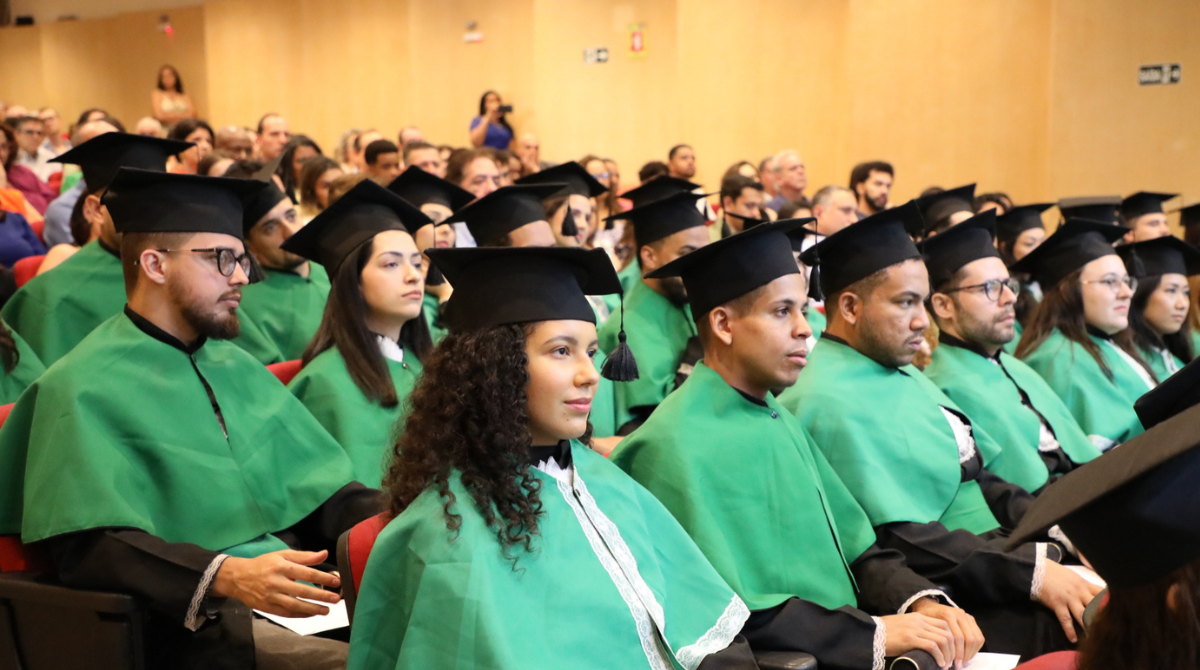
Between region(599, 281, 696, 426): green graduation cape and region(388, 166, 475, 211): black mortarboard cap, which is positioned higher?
region(388, 166, 475, 211): black mortarboard cap

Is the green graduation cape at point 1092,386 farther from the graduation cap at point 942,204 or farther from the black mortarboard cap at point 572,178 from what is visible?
the black mortarboard cap at point 572,178

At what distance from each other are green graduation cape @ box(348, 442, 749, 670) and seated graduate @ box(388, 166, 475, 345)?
104 inches

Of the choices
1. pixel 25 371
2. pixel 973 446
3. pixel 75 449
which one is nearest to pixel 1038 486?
pixel 973 446

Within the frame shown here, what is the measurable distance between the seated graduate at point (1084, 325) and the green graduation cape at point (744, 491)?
7.69 ft

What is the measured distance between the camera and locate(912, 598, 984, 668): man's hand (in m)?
2.61

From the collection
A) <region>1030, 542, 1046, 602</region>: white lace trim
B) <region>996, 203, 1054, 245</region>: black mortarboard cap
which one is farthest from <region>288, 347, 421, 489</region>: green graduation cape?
<region>996, 203, 1054, 245</region>: black mortarboard cap

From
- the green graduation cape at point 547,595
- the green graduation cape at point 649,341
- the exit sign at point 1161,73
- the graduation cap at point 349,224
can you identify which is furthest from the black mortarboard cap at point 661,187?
the exit sign at point 1161,73

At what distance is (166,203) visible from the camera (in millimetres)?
2955

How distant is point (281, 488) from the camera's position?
3.00 metres

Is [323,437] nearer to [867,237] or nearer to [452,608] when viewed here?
[452,608]

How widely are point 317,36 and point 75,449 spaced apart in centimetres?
1431

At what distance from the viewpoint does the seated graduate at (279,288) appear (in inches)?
189

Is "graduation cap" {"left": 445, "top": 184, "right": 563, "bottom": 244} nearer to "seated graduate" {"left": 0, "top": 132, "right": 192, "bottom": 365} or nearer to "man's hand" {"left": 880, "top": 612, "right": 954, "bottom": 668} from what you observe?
"seated graduate" {"left": 0, "top": 132, "right": 192, "bottom": 365}

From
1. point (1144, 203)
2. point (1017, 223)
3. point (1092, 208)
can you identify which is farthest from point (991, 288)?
point (1144, 203)
